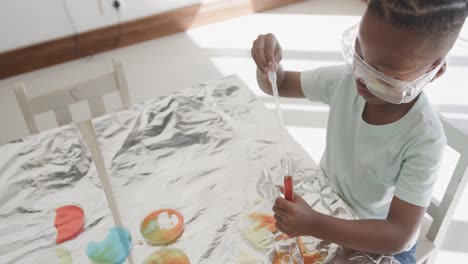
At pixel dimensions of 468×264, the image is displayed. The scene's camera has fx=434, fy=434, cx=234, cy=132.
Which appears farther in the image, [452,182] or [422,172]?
[452,182]

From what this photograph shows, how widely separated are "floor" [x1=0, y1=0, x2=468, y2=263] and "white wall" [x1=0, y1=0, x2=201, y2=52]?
17cm

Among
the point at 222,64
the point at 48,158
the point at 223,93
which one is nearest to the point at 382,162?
the point at 223,93

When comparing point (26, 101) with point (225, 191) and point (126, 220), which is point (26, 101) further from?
point (225, 191)

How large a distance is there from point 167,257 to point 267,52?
42 centimetres

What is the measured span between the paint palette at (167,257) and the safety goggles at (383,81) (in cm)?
42

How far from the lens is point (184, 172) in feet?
2.88

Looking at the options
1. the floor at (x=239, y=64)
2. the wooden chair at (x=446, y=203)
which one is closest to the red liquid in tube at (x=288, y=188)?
the wooden chair at (x=446, y=203)

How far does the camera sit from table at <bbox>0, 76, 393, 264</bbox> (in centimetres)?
76


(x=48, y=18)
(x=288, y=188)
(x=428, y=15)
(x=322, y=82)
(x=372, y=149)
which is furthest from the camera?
(x=48, y=18)

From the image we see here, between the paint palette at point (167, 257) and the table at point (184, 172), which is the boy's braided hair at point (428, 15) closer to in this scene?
the table at point (184, 172)

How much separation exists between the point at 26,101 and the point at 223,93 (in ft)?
1.47

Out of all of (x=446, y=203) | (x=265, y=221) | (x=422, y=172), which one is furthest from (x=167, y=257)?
(x=446, y=203)

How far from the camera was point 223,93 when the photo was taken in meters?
1.05

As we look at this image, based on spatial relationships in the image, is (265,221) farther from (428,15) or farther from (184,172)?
(428,15)
